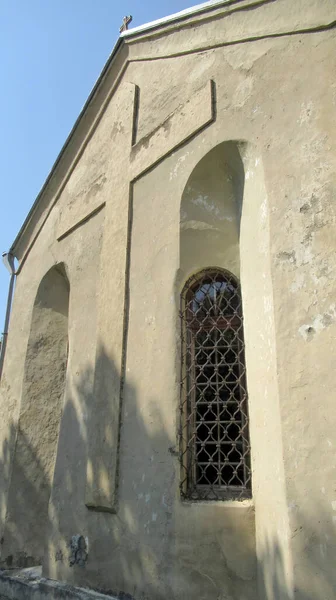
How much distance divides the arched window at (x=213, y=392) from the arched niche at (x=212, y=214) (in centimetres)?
15

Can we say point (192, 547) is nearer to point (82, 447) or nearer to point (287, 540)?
point (287, 540)

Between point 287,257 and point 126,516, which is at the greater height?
point 287,257

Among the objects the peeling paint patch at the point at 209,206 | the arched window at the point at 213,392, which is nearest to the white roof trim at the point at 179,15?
the peeling paint patch at the point at 209,206

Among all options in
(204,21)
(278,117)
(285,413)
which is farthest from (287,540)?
(204,21)

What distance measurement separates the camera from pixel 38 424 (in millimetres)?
6387

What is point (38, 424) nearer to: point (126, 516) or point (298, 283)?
point (126, 516)

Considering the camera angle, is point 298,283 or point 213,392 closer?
point 298,283

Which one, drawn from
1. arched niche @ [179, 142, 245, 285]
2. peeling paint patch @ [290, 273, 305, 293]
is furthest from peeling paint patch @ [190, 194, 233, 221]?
peeling paint patch @ [290, 273, 305, 293]

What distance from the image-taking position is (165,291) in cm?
458

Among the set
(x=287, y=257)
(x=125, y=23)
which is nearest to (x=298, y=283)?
(x=287, y=257)

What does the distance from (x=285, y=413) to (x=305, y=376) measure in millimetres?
272

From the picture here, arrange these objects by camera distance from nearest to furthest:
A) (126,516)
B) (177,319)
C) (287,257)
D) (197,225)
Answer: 1. (287,257)
2. (126,516)
3. (177,319)
4. (197,225)

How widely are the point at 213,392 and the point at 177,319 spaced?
2.33ft

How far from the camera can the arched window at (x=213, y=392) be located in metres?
4.00
